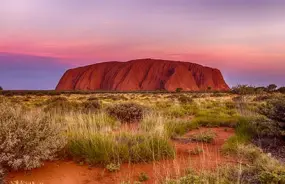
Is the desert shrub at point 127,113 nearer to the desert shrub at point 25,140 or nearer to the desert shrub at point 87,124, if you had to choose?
the desert shrub at point 87,124

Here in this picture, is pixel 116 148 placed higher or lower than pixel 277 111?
lower

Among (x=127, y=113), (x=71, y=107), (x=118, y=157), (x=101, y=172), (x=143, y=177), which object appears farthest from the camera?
(x=71, y=107)

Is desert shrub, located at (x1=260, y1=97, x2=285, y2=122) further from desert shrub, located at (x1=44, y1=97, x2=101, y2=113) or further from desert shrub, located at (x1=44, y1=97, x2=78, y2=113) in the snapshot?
desert shrub, located at (x1=44, y1=97, x2=78, y2=113)

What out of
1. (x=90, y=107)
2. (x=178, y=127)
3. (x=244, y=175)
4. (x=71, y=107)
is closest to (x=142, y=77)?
(x=90, y=107)

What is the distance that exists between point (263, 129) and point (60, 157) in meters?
5.95

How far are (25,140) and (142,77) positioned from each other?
6234 inches

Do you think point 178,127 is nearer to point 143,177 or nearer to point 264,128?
point 264,128

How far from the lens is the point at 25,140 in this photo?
653 centimetres

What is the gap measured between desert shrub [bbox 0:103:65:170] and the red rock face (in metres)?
142

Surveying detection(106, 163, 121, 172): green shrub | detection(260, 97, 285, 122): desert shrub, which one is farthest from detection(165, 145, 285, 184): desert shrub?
detection(260, 97, 285, 122): desert shrub

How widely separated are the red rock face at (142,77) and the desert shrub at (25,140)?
142 m

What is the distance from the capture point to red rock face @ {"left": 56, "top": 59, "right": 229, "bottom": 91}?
15650 centimetres

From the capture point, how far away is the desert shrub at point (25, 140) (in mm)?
6171

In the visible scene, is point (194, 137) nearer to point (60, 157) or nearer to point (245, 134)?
point (245, 134)
